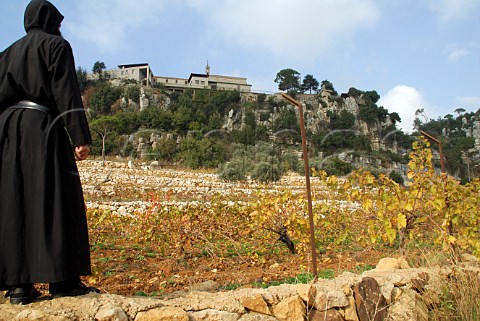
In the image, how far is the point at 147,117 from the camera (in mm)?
39906

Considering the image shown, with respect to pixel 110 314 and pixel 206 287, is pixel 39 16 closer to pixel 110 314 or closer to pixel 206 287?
pixel 110 314

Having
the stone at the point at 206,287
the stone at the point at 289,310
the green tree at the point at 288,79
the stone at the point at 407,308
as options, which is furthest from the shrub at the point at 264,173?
the green tree at the point at 288,79

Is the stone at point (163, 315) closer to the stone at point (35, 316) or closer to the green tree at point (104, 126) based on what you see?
the stone at point (35, 316)

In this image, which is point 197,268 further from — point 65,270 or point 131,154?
point 131,154

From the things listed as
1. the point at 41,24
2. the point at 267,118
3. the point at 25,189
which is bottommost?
the point at 25,189

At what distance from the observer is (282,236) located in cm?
530

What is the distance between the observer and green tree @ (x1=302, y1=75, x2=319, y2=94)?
84.0 meters

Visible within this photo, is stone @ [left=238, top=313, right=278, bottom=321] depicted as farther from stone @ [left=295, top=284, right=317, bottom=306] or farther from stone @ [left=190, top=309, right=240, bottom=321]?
stone @ [left=295, top=284, right=317, bottom=306]

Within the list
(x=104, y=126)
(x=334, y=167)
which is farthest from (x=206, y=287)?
(x=104, y=126)

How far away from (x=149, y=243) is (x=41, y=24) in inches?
157

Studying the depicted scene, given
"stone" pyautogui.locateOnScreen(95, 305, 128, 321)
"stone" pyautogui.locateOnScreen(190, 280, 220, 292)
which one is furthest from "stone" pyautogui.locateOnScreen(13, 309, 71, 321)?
"stone" pyautogui.locateOnScreen(190, 280, 220, 292)

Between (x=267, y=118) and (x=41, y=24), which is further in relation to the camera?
(x=267, y=118)

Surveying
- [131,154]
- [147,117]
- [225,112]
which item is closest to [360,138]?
[225,112]

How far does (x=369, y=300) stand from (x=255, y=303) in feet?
2.57
